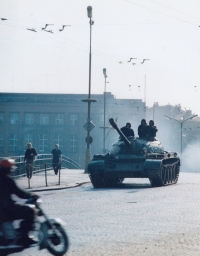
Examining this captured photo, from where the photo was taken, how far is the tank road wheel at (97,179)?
26.9 m

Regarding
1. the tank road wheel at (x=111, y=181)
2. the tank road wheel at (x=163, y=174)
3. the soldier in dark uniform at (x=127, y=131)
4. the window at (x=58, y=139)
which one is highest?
the soldier in dark uniform at (x=127, y=131)

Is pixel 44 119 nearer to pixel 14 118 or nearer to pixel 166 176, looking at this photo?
pixel 14 118

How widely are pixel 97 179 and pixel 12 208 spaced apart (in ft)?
59.3

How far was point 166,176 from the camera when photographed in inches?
1106

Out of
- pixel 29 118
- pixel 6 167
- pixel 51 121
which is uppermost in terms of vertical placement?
pixel 29 118

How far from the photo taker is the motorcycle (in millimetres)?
8852

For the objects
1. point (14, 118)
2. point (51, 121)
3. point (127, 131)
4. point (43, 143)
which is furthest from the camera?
point (51, 121)

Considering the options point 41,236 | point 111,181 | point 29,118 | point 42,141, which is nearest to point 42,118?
point 29,118

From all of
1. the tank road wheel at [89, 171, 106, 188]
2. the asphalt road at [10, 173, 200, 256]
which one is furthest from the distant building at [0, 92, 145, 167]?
the asphalt road at [10, 173, 200, 256]

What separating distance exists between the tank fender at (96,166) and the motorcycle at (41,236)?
17.3 m

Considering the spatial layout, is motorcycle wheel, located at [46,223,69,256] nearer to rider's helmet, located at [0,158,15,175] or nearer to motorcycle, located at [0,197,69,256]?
motorcycle, located at [0,197,69,256]

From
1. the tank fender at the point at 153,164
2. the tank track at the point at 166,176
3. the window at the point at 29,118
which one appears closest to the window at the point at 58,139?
the window at the point at 29,118

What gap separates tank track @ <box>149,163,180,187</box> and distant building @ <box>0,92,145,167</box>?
62836 millimetres

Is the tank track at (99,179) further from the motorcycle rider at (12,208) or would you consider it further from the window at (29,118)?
the window at (29,118)
